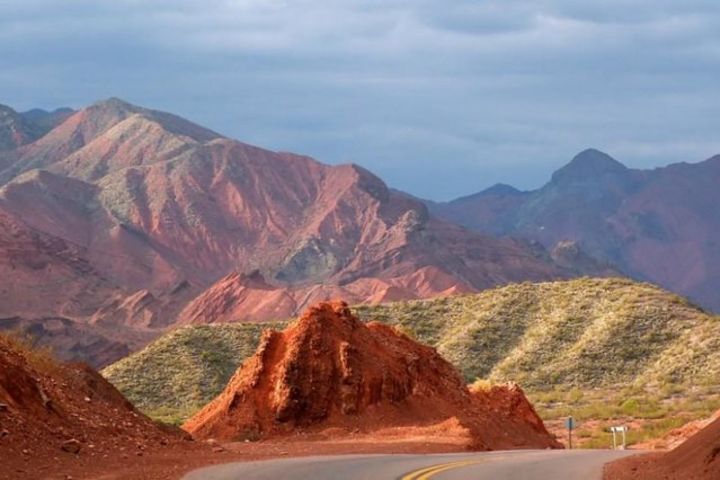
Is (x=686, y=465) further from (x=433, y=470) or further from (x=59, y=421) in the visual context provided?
(x=59, y=421)

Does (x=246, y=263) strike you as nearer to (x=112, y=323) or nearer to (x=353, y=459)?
(x=112, y=323)

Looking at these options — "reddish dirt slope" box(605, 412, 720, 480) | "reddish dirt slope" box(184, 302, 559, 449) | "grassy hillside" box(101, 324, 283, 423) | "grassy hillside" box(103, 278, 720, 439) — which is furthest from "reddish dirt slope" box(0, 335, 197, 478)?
"grassy hillside" box(101, 324, 283, 423)

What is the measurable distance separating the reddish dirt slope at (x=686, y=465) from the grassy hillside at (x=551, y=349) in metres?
35.1

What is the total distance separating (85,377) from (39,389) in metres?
5.68

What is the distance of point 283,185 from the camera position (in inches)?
7840

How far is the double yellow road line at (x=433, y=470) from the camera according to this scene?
2620 cm

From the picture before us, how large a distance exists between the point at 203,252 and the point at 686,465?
15486 cm

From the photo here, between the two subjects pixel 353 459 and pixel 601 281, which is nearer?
pixel 353 459

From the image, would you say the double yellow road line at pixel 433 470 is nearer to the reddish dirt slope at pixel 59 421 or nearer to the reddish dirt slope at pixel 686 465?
the reddish dirt slope at pixel 686 465

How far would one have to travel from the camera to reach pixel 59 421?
2992cm

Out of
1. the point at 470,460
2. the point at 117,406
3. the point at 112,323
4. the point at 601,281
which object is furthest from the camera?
the point at 112,323

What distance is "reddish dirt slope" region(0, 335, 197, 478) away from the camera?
2688cm

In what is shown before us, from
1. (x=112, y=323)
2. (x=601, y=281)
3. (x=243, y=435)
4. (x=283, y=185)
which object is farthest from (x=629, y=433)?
(x=283, y=185)

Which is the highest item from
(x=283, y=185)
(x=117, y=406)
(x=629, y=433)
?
(x=283, y=185)
